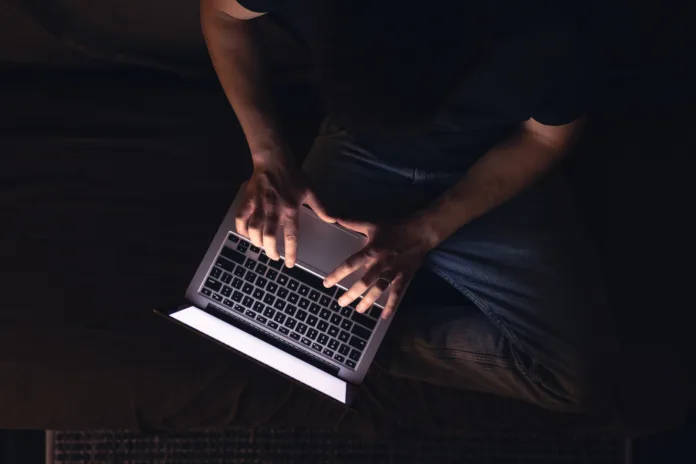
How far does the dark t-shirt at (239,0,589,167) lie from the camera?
0.66 meters

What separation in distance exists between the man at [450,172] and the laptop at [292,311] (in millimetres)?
62

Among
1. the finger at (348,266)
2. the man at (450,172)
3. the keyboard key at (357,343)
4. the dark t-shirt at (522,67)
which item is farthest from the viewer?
the keyboard key at (357,343)

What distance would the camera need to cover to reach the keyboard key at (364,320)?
0.92 metres

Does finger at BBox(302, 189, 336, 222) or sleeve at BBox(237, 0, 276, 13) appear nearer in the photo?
sleeve at BBox(237, 0, 276, 13)

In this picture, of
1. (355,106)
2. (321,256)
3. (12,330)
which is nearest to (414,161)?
(321,256)

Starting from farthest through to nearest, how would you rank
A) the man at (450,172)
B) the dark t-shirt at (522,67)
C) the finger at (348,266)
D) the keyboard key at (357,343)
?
the keyboard key at (357,343) < the finger at (348,266) < the dark t-shirt at (522,67) < the man at (450,172)

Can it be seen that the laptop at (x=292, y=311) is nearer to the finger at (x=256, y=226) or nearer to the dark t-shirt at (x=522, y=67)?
the finger at (x=256, y=226)

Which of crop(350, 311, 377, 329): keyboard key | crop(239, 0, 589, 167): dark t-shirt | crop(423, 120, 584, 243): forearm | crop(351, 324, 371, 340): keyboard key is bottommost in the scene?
crop(351, 324, 371, 340): keyboard key

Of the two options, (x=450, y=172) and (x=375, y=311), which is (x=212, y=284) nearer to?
(x=375, y=311)

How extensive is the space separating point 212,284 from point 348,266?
24 cm

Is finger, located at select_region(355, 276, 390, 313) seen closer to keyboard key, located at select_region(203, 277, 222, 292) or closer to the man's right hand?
the man's right hand

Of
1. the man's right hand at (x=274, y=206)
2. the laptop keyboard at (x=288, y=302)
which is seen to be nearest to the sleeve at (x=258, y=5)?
the man's right hand at (x=274, y=206)

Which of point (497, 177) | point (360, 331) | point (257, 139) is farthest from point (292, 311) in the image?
point (497, 177)

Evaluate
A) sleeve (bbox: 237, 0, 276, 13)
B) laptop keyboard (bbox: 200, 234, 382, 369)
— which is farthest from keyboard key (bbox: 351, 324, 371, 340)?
sleeve (bbox: 237, 0, 276, 13)
